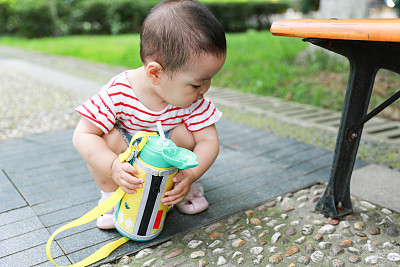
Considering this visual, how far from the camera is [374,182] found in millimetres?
2201

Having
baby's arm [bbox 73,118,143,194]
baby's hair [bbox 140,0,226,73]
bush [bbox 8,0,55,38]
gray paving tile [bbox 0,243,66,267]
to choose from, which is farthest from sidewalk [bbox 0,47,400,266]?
bush [bbox 8,0,55,38]

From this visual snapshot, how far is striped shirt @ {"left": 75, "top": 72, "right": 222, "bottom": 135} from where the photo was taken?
167 cm

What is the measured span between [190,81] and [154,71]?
16 centimetres

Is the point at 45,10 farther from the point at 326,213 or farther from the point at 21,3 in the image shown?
the point at 326,213

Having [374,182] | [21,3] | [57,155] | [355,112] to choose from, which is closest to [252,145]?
[374,182]

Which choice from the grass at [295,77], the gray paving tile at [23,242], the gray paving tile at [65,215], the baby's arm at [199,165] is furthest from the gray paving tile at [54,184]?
the grass at [295,77]

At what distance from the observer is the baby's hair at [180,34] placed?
4.90 ft

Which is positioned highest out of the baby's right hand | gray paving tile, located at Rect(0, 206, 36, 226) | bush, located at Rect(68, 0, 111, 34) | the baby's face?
the baby's face

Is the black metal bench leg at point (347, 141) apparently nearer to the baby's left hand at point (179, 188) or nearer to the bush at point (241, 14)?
the baby's left hand at point (179, 188)

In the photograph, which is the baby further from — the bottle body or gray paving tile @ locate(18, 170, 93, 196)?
gray paving tile @ locate(18, 170, 93, 196)

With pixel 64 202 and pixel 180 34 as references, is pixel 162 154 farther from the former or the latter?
pixel 64 202

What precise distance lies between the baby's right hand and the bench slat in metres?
0.81

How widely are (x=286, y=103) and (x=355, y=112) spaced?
245 centimetres

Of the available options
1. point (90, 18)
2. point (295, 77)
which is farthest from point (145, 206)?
point (90, 18)
